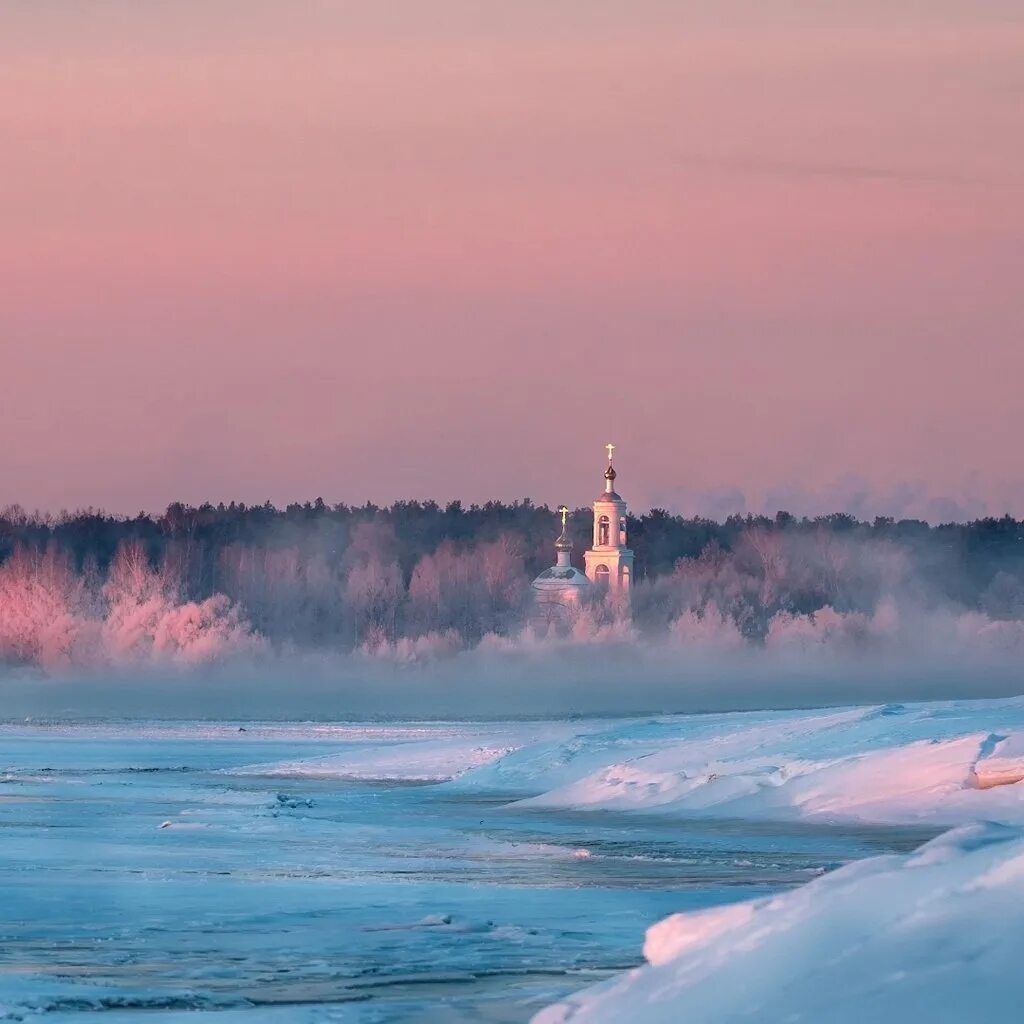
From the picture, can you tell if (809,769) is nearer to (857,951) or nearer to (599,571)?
(857,951)

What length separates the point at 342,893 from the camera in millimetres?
19516

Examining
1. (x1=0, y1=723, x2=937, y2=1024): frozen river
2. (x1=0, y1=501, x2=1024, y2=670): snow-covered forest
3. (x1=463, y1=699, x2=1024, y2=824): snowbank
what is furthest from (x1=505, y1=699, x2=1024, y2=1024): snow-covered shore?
(x1=0, y1=501, x2=1024, y2=670): snow-covered forest

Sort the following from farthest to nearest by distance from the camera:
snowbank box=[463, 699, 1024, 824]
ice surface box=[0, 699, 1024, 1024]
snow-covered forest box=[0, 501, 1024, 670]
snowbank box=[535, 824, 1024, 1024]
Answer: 1. snow-covered forest box=[0, 501, 1024, 670]
2. snowbank box=[463, 699, 1024, 824]
3. ice surface box=[0, 699, 1024, 1024]
4. snowbank box=[535, 824, 1024, 1024]

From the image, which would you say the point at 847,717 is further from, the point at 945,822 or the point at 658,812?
the point at 945,822

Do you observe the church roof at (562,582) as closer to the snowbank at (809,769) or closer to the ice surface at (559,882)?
the ice surface at (559,882)

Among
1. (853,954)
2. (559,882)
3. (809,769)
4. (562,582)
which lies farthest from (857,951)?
(562,582)

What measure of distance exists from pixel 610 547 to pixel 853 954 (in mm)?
124362

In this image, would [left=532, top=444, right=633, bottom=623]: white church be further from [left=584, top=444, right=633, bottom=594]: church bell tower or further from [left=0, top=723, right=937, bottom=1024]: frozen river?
[left=0, top=723, right=937, bottom=1024]: frozen river

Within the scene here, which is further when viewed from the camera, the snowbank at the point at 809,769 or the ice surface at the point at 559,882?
the snowbank at the point at 809,769

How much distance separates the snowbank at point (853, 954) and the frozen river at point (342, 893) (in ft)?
4.89

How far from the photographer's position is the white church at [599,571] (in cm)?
13300

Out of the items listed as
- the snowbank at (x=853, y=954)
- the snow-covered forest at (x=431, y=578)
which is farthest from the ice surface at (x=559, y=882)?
the snow-covered forest at (x=431, y=578)

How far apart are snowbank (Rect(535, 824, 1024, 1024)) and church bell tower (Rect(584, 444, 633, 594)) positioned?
121 m

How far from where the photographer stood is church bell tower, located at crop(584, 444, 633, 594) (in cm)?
13388
